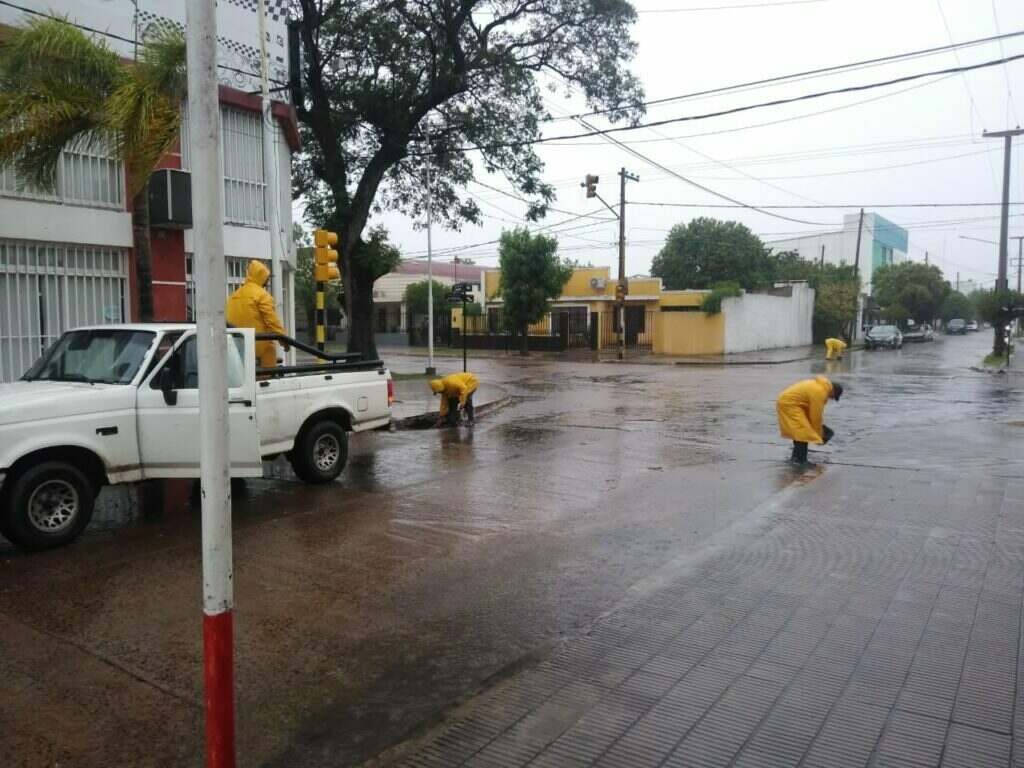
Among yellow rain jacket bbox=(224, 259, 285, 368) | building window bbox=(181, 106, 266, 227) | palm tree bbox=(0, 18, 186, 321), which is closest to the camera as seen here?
yellow rain jacket bbox=(224, 259, 285, 368)

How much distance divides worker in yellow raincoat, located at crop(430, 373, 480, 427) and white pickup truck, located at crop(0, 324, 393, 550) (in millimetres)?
5589

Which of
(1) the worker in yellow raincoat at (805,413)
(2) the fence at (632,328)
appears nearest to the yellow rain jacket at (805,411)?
(1) the worker in yellow raincoat at (805,413)

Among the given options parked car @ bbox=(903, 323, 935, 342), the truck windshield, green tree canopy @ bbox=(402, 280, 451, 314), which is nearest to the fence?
green tree canopy @ bbox=(402, 280, 451, 314)

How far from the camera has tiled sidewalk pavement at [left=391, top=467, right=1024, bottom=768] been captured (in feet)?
11.8

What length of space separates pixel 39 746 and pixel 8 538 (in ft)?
11.2

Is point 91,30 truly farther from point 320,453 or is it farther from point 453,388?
point 453,388

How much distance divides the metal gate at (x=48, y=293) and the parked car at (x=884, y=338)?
45.5 meters

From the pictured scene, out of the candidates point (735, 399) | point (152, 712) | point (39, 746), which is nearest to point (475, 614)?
point (152, 712)

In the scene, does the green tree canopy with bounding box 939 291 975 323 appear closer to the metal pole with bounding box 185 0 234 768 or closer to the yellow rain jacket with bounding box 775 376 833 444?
the yellow rain jacket with bounding box 775 376 833 444

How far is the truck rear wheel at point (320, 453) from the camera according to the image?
8977 mm

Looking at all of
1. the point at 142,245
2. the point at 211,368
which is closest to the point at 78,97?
the point at 142,245

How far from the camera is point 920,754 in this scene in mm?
3543

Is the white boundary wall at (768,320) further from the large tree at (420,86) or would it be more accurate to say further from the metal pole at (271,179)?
the metal pole at (271,179)

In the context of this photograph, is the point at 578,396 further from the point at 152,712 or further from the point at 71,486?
the point at 152,712
